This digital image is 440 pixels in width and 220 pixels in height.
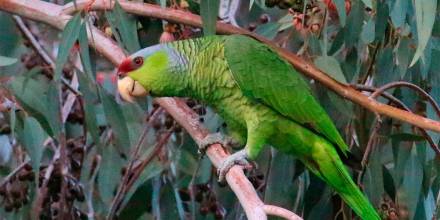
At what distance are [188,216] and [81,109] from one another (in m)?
0.43

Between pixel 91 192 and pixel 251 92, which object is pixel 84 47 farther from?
pixel 91 192

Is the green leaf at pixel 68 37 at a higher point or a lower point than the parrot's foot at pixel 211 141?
higher

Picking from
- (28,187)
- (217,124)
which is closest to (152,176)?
(217,124)

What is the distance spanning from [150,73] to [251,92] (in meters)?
0.23

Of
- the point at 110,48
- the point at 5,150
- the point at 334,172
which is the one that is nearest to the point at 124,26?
the point at 110,48

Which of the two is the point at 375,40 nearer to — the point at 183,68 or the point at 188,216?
the point at 183,68

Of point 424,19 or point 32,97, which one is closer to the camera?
point 424,19

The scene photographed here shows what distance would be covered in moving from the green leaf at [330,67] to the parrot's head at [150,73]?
0.31 metres

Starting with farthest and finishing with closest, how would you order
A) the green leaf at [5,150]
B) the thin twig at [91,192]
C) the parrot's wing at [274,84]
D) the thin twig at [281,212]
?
the green leaf at [5,150]
the thin twig at [91,192]
the parrot's wing at [274,84]
the thin twig at [281,212]

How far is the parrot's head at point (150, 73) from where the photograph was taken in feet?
6.46

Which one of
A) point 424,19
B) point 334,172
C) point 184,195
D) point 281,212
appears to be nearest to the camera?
point 281,212

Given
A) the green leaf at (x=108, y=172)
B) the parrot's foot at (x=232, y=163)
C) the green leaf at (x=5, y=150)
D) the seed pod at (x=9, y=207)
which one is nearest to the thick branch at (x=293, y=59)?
the parrot's foot at (x=232, y=163)

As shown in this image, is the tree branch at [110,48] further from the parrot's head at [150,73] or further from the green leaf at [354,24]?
the green leaf at [354,24]

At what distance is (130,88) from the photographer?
77.5 inches
